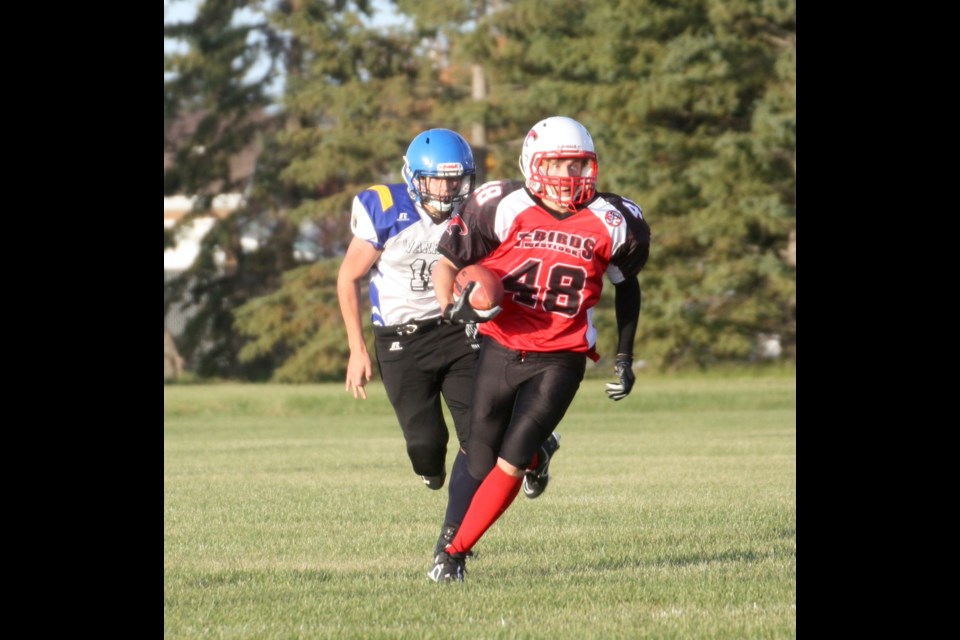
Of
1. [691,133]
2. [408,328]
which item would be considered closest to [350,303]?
[408,328]

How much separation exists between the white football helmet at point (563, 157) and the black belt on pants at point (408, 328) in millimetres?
1434

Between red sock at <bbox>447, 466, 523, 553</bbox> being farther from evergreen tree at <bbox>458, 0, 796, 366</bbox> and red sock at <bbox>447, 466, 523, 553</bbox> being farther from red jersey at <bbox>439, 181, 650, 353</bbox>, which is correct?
evergreen tree at <bbox>458, 0, 796, 366</bbox>

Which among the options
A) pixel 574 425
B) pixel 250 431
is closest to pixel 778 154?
pixel 574 425

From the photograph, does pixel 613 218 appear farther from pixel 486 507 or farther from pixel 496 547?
pixel 496 547

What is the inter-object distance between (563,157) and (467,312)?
803 millimetres

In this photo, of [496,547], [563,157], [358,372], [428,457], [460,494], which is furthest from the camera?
[428,457]

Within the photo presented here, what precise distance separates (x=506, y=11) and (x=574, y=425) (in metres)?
13.8

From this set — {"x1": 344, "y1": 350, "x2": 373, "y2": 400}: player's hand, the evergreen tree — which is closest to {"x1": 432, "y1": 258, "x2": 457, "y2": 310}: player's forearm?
{"x1": 344, "y1": 350, "x2": 373, "y2": 400}: player's hand

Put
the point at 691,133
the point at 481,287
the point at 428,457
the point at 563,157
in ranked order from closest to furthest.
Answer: the point at 481,287
the point at 563,157
the point at 428,457
the point at 691,133

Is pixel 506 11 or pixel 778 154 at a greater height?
pixel 506 11

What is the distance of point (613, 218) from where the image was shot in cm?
683

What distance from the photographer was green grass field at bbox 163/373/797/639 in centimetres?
573

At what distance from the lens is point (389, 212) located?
7.86 meters
